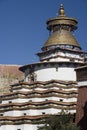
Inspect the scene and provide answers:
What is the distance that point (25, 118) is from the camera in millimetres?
37438

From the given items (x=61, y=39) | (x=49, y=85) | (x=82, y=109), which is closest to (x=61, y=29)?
(x=61, y=39)

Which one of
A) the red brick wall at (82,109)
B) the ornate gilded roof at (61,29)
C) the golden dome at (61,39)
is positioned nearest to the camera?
the red brick wall at (82,109)

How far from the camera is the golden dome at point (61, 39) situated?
4525cm

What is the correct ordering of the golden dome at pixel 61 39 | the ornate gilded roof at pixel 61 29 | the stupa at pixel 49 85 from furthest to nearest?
the ornate gilded roof at pixel 61 29 < the golden dome at pixel 61 39 < the stupa at pixel 49 85

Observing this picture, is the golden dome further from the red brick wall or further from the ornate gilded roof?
the red brick wall

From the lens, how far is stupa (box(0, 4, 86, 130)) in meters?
37.8

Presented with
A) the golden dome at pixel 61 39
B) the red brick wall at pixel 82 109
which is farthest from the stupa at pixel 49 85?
the red brick wall at pixel 82 109

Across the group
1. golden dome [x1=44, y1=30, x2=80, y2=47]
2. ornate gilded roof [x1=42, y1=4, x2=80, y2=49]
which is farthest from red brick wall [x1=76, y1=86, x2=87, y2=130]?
ornate gilded roof [x1=42, y1=4, x2=80, y2=49]

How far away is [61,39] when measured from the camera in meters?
45.5

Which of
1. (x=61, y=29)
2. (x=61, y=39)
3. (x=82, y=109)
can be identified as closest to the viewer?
(x=82, y=109)

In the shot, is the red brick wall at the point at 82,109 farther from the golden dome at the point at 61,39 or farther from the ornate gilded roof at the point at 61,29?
the ornate gilded roof at the point at 61,29

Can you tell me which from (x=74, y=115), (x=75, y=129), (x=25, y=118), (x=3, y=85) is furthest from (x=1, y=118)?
(x=3, y=85)

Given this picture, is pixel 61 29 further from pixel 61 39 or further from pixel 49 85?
pixel 49 85

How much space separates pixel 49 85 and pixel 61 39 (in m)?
7.11
